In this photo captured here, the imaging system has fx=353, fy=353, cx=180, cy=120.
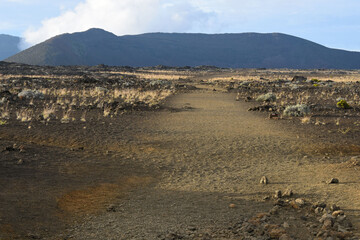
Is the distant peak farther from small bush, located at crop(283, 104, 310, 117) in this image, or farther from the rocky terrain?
the rocky terrain

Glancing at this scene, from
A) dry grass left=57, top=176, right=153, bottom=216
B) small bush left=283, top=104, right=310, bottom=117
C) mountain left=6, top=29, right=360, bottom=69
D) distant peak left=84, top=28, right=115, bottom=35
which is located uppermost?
distant peak left=84, top=28, right=115, bottom=35

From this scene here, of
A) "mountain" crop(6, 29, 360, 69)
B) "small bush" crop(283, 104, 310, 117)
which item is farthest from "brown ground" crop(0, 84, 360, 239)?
"mountain" crop(6, 29, 360, 69)

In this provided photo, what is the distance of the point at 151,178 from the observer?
8367 mm

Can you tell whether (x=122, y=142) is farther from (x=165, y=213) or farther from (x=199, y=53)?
(x=199, y=53)

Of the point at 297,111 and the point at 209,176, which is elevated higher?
the point at 297,111

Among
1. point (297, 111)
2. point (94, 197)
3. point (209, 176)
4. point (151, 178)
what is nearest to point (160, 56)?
point (297, 111)

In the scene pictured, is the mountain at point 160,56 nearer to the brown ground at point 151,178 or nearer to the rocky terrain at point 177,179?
the rocky terrain at point 177,179

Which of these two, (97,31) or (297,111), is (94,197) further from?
(97,31)

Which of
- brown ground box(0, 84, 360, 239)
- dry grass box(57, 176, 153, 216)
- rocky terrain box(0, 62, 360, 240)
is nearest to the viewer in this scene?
rocky terrain box(0, 62, 360, 240)

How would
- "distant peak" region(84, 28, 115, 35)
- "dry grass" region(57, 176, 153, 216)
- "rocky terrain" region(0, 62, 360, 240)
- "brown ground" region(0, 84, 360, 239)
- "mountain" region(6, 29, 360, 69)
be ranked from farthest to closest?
"distant peak" region(84, 28, 115, 35) < "mountain" region(6, 29, 360, 69) < "dry grass" region(57, 176, 153, 216) < "brown ground" region(0, 84, 360, 239) < "rocky terrain" region(0, 62, 360, 240)

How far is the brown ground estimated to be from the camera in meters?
5.83

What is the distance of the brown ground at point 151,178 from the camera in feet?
19.1

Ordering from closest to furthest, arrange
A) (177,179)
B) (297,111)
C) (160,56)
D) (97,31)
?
1. (177,179)
2. (297,111)
3. (160,56)
4. (97,31)

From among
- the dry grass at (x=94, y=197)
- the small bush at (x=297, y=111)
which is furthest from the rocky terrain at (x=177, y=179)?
the small bush at (x=297, y=111)
